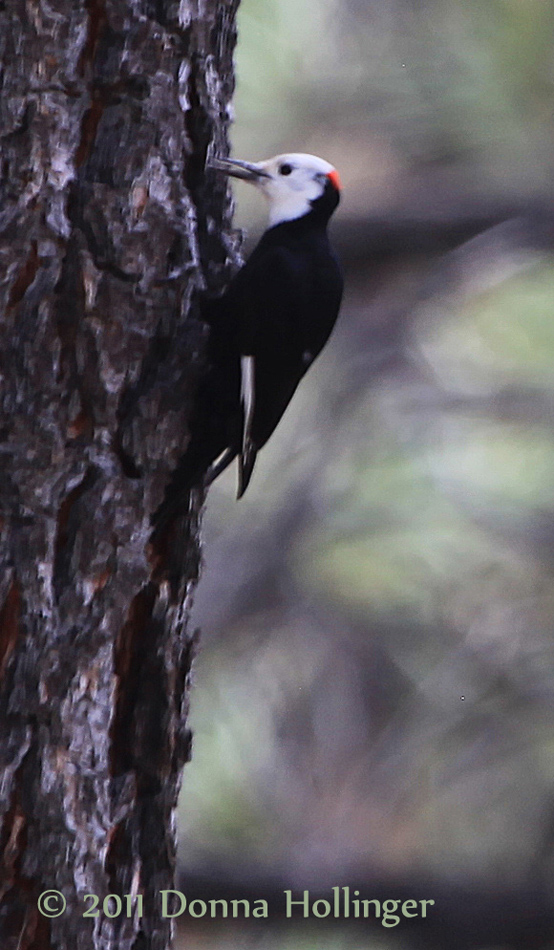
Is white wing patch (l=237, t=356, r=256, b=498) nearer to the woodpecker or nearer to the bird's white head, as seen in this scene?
the woodpecker

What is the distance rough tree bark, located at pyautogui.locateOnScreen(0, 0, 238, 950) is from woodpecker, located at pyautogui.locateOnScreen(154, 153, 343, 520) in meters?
0.06

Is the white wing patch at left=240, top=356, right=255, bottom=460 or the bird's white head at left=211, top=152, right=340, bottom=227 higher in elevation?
the bird's white head at left=211, top=152, right=340, bottom=227

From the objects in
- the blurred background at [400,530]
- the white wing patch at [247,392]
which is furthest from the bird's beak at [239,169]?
the blurred background at [400,530]

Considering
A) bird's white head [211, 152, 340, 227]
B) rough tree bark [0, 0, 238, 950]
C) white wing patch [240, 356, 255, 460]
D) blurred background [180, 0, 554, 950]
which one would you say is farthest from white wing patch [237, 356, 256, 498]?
blurred background [180, 0, 554, 950]

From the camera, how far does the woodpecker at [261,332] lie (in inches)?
56.9

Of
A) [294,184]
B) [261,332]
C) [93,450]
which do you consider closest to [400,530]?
[294,184]

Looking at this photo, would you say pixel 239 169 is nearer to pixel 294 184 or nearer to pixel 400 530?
pixel 294 184

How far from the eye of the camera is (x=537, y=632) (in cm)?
277

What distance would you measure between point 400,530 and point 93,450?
151cm

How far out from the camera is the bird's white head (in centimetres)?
185

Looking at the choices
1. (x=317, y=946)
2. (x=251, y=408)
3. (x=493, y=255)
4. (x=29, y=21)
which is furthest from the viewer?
(x=493, y=255)

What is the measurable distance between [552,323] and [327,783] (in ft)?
3.90

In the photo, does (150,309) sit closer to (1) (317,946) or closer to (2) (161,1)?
(2) (161,1)

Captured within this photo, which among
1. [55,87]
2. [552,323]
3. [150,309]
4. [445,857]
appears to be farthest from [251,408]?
[445,857]
